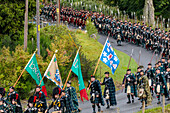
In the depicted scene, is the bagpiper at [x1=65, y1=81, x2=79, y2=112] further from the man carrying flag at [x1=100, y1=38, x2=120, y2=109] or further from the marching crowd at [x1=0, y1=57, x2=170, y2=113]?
the man carrying flag at [x1=100, y1=38, x2=120, y2=109]

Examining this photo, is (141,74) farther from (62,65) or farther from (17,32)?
(17,32)

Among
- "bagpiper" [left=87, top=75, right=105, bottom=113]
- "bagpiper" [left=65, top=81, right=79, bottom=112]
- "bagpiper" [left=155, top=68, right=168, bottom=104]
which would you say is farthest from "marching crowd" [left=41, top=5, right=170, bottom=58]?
"bagpiper" [left=65, top=81, right=79, bottom=112]

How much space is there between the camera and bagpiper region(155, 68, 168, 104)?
15.9 metres

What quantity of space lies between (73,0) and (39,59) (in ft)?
103

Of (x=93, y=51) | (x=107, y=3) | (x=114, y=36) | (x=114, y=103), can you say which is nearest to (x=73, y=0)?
(x=107, y=3)

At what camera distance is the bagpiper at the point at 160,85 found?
52.1 ft

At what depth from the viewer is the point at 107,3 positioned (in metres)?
47.6

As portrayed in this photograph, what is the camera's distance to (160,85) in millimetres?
15984

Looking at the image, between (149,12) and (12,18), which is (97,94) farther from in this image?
(149,12)

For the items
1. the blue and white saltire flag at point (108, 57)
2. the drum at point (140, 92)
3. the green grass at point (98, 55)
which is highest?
the blue and white saltire flag at point (108, 57)

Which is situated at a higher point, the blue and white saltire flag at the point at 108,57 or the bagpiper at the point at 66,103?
the blue and white saltire flag at the point at 108,57

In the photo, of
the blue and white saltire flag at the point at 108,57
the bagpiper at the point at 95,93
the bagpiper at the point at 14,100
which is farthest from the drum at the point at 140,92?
the bagpiper at the point at 14,100

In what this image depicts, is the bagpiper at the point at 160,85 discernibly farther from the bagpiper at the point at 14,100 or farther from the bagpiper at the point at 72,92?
the bagpiper at the point at 14,100

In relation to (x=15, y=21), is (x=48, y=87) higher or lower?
lower
